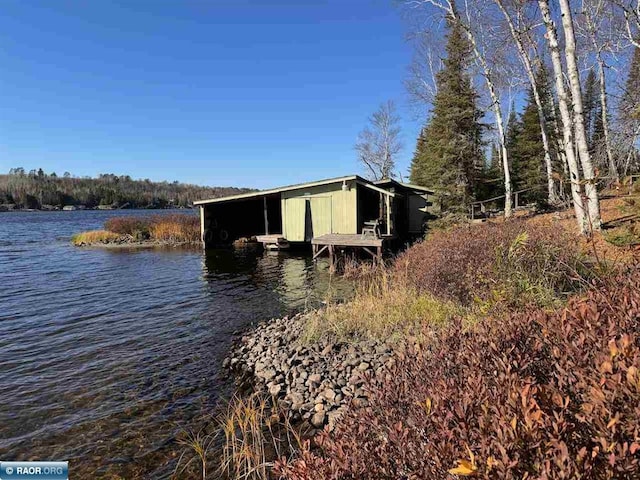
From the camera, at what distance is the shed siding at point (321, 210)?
1895 cm

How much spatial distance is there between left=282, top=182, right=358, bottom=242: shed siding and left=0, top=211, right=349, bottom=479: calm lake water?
12.1 ft

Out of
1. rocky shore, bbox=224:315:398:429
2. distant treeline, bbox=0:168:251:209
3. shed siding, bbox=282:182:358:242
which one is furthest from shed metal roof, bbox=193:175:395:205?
distant treeline, bbox=0:168:251:209

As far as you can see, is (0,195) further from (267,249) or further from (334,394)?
(334,394)

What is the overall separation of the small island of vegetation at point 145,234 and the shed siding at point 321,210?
27.9 feet

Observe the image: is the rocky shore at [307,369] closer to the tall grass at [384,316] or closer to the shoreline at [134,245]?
the tall grass at [384,316]

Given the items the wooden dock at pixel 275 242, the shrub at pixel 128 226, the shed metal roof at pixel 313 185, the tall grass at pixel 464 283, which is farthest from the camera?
the shrub at pixel 128 226

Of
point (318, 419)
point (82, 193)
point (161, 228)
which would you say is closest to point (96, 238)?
point (161, 228)

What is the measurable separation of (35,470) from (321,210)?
54.5ft

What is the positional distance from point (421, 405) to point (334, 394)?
11.2 feet

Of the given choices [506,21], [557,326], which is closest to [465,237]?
[557,326]

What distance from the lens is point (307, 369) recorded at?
5.82 meters

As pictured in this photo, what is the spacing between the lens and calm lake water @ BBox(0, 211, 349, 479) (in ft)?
14.7

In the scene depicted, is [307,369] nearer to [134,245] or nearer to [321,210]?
[321,210]

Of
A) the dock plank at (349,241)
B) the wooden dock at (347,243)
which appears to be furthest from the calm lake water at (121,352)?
the dock plank at (349,241)
